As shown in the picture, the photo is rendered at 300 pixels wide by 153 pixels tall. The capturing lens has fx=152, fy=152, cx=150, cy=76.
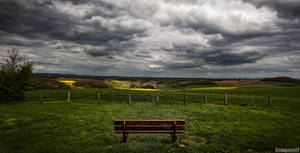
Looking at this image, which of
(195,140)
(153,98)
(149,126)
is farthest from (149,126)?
(153,98)

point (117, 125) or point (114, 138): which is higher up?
point (117, 125)

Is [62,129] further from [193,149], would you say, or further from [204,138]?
[204,138]

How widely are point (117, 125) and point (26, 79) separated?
24.0 metres

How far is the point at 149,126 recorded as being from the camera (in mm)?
7180

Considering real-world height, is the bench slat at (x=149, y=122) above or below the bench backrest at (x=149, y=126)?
above

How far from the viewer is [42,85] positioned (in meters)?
47.1

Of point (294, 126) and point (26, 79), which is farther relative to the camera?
point (26, 79)

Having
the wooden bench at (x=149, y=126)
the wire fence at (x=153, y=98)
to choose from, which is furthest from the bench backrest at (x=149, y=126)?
the wire fence at (x=153, y=98)

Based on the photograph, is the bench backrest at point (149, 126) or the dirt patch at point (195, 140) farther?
the dirt patch at point (195, 140)

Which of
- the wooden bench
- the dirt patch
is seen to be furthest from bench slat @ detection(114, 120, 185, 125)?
the dirt patch

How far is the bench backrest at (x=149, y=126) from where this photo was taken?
7.20 m

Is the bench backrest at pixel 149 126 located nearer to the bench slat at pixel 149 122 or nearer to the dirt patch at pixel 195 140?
the bench slat at pixel 149 122

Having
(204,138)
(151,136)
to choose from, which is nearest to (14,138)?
(151,136)

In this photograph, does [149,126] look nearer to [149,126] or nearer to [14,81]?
[149,126]
